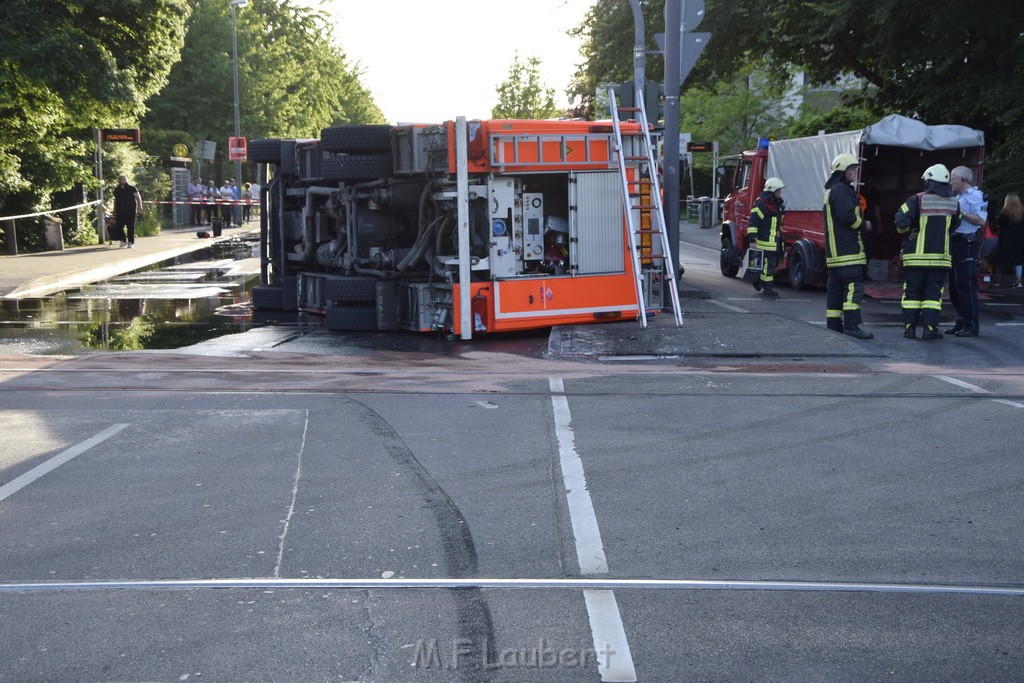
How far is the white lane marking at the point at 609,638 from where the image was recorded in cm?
407

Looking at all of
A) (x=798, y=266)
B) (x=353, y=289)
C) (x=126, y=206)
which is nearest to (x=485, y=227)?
(x=353, y=289)

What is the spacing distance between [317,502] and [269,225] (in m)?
11.2

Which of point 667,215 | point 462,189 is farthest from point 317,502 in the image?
point 667,215

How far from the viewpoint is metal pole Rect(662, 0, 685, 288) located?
15.3 meters

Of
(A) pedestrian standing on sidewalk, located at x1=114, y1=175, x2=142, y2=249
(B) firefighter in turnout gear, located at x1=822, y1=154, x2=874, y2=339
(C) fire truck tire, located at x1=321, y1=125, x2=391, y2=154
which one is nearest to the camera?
(B) firefighter in turnout gear, located at x1=822, y1=154, x2=874, y2=339

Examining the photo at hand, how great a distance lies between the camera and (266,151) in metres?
15.9

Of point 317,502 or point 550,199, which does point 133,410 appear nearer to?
point 317,502

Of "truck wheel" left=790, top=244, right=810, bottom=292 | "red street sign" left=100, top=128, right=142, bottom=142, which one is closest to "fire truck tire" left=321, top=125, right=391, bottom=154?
"truck wheel" left=790, top=244, right=810, bottom=292

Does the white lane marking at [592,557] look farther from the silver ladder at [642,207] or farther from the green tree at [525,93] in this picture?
the green tree at [525,93]

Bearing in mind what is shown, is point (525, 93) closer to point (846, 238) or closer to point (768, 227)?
point (768, 227)

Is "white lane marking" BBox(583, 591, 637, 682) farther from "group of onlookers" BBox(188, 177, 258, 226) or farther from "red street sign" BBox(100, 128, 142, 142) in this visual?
"group of onlookers" BBox(188, 177, 258, 226)

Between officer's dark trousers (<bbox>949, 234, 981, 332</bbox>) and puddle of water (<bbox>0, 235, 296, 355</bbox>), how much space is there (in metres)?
8.04

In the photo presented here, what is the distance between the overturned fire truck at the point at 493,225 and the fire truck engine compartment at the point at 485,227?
1 cm

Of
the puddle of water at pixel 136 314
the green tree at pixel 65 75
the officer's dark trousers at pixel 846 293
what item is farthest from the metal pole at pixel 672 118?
the green tree at pixel 65 75
